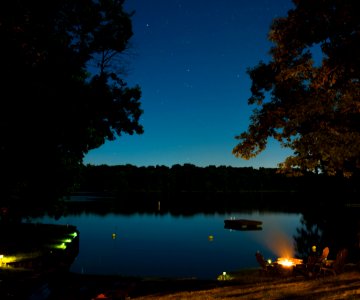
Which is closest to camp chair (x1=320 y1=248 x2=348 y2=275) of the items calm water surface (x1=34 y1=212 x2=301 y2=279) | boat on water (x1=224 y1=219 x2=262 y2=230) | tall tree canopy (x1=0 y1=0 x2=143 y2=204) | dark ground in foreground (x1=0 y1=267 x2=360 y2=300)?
dark ground in foreground (x1=0 y1=267 x2=360 y2=300)

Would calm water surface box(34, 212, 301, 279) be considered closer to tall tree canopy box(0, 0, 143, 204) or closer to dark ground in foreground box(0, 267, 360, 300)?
dark ground in foreground box(0, 267, 360, 300)

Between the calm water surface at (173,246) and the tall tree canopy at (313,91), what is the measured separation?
27949 mm

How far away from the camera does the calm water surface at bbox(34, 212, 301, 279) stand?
4544cm

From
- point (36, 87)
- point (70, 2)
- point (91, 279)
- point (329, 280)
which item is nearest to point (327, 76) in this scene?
point (329, 280)

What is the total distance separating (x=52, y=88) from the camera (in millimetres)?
13766

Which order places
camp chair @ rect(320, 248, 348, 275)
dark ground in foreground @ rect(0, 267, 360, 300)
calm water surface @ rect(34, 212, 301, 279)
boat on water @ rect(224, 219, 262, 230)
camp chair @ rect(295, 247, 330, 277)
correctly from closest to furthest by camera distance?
dark ground in foreground @ rect(0, 267, 360, 300)
camp chair @ rect(320, 248, 348, 275)
camp chair @ rect(295, 247, 330, 277)
calm water surface @ rect(34, 212, 301, 279)
boat on water @ rect(224, 219, 262, 230)

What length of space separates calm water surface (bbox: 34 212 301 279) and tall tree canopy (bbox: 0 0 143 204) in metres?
27.0

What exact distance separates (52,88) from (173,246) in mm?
52367

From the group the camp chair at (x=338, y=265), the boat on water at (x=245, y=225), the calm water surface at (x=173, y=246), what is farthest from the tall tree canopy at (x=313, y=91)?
the boat on water at (x=245, y=225)

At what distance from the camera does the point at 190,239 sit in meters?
70.2

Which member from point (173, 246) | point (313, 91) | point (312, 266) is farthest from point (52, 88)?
point (173, 246)

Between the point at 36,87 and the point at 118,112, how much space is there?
186 inches

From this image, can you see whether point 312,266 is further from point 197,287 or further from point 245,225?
point 245,225

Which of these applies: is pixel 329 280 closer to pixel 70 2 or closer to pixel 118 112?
pixel 118 112
